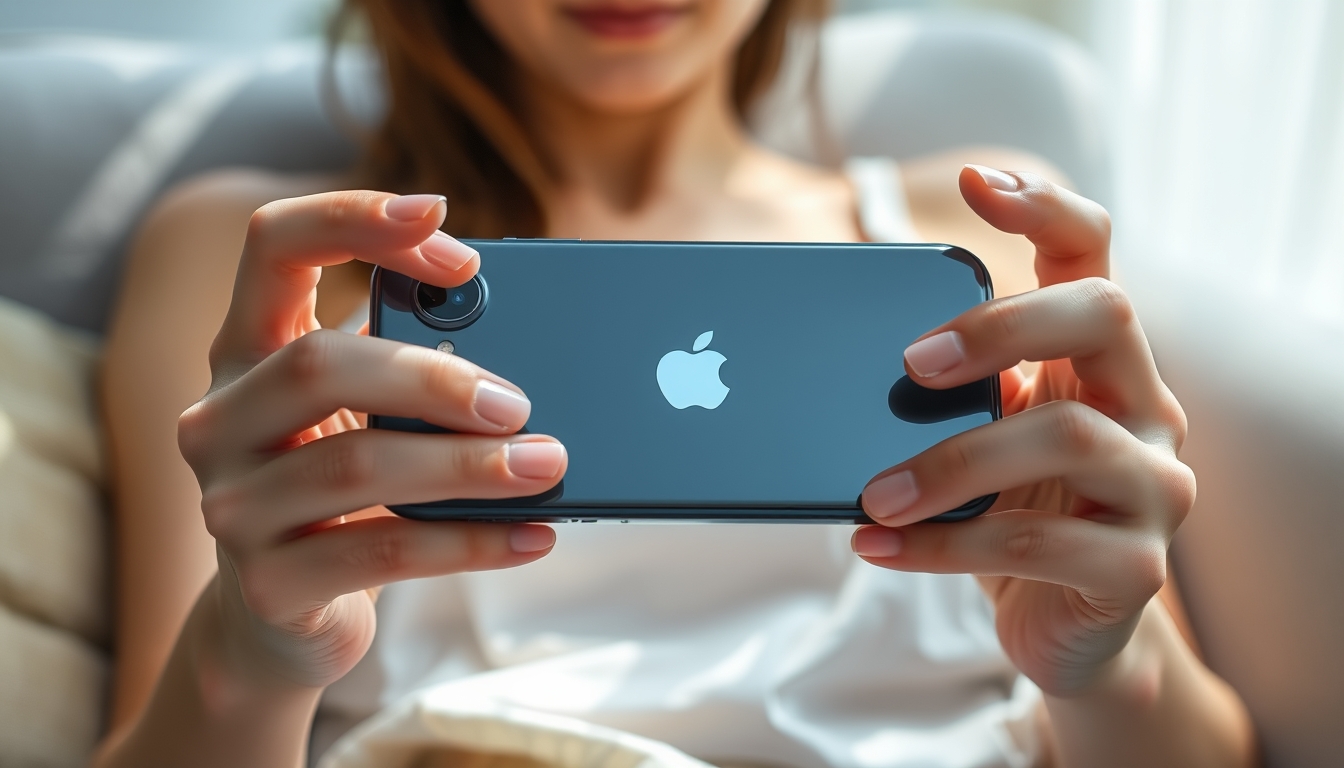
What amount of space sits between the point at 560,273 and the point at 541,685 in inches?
13.7

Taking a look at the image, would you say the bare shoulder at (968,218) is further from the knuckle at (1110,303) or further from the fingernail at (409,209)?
the fingernail at (409,209)

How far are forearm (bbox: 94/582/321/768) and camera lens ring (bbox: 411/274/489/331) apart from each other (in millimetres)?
220

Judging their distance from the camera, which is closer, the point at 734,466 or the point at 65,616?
the point at 734,466

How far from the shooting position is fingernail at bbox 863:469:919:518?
0.50m

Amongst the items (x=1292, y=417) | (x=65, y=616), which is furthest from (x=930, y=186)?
(x=65, y=616)

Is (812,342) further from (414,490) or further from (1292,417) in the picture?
(1292,417)

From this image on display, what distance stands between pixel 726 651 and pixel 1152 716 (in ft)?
1.02

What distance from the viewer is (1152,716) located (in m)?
0.67

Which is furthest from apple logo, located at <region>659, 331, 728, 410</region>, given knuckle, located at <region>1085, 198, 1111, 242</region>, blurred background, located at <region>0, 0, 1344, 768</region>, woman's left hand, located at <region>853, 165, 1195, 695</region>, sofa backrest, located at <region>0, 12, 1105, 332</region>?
sofa backrest, located at <region>0, 12, 1105, 332</region>

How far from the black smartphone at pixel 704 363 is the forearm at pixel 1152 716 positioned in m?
0.21

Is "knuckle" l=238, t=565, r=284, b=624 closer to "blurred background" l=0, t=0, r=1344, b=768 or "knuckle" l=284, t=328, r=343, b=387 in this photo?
"knuckle" l=284, t=328, r=343, b=387

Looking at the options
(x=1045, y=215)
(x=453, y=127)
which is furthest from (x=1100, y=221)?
(x=453, y=127)

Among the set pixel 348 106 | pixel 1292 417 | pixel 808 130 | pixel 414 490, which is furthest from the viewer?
pixel 808 130

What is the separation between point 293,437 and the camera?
0.52 m
